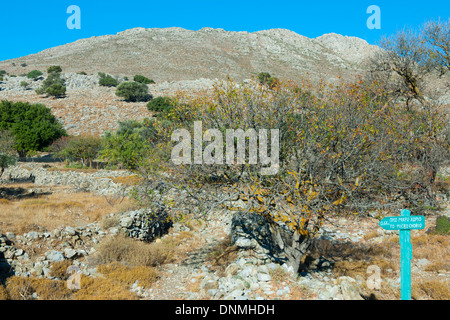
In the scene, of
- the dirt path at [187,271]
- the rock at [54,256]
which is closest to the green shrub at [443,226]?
the dirt path at [187,271]

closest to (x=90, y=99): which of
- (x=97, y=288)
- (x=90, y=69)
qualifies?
(x=90, y=69)

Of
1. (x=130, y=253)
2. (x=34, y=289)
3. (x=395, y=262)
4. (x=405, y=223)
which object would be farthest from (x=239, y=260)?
(x=34, y=289)

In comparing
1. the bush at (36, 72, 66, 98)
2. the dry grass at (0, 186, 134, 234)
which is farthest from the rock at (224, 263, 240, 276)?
the bush at (36, 72, 66, 98)

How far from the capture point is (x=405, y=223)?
4727 millimetres

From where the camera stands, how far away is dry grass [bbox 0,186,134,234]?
10.6m

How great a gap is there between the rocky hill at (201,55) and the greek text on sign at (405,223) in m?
71.2

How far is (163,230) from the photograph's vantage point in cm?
1284

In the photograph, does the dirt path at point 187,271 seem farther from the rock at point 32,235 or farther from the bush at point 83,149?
the bush at point 83,149

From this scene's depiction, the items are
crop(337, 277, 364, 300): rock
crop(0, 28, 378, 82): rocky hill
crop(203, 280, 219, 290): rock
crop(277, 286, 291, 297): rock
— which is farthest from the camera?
crop(0, 28, 378, 82): rocky hill

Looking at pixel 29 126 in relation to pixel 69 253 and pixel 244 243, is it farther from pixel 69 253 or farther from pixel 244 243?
pixel 244 243

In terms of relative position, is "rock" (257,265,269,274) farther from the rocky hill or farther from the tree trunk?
the rocky hill

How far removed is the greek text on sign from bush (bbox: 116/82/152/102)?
54.7 meters

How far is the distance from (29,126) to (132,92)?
818 inches

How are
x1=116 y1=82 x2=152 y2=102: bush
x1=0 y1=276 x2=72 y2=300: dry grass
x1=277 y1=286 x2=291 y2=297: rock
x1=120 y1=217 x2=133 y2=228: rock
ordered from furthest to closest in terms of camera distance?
x1=116 y1=82 x2=152 y2=102: bush < x1=120 y1=217 x2=133 y2=228: rock < x1=277 y1=286 x2=291 y2=297: rock < x1=0 y1=276 x2=72 y2=300: dry grass
